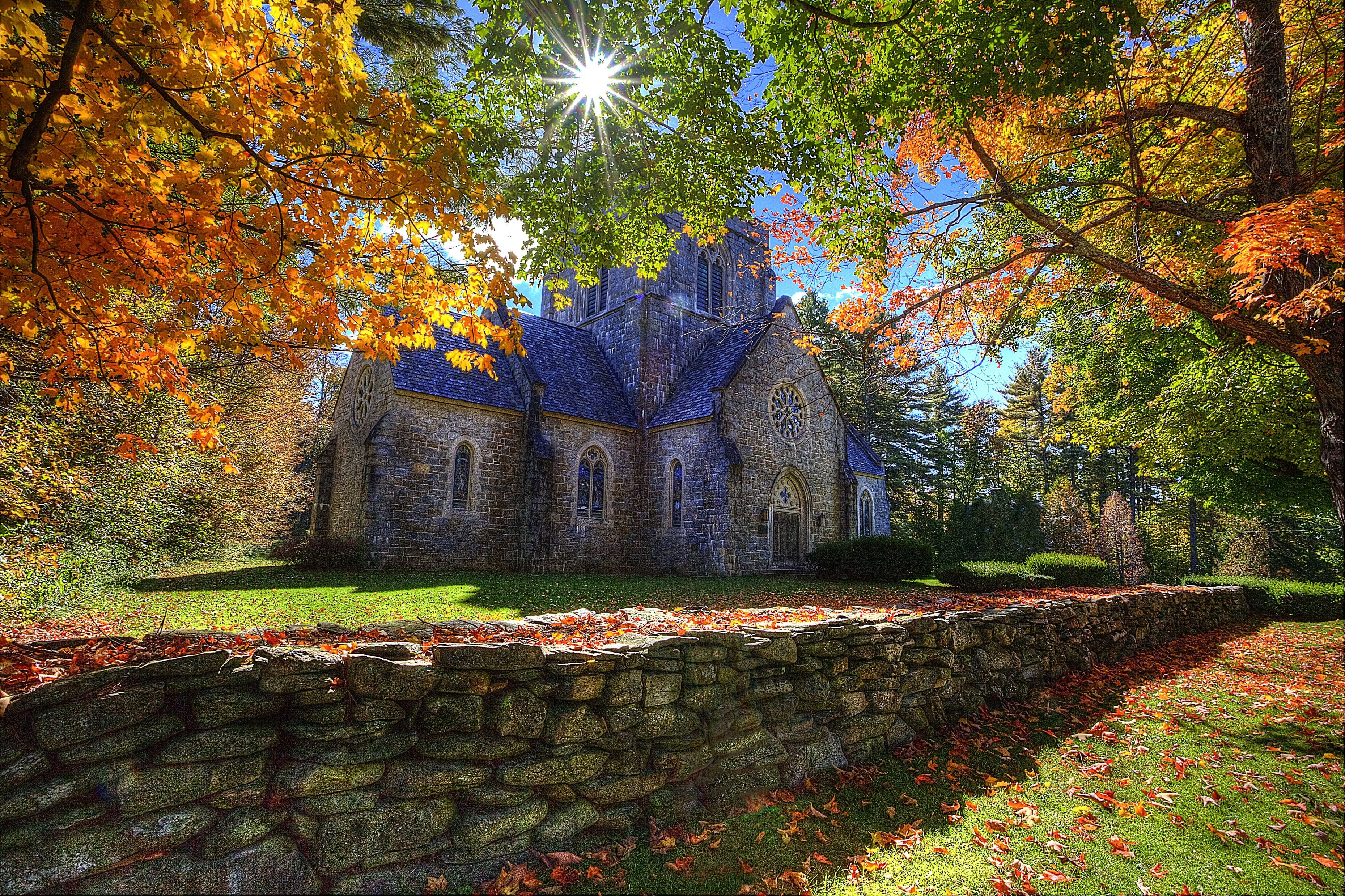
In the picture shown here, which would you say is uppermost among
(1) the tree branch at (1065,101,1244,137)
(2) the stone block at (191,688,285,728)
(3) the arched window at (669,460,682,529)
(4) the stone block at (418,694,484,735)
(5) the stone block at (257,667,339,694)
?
(1) the tree branch at (1065,101,1244,137)

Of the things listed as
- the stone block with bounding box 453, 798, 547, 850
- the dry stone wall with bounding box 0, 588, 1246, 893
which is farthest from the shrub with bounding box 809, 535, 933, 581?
the stone block with bounding box 453, 798, 547, 850

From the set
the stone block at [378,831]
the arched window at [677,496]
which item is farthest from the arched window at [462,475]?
the stone block at [378,831]

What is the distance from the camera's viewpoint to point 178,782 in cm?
295

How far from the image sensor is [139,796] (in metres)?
2.84

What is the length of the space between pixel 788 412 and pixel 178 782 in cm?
1971

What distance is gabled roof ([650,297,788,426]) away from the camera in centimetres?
1959

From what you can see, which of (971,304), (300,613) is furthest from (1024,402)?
(300,613)

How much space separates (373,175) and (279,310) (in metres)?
1.57

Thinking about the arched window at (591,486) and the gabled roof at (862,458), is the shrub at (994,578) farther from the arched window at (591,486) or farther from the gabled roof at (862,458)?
the gabled roof at (862,458)

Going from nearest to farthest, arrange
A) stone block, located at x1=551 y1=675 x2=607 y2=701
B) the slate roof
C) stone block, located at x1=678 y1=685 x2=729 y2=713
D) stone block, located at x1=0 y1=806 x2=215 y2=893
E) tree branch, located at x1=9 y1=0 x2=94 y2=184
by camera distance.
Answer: stone block, located at x1=0 y1=806 x2=215 y2=893 → tree branch, located at x1=9 y1=0 x2=94 y2=184 → stone block, located at x1=551 y1=675 x2=607 y2=701 → stone block, located at x1=678 y1=685 x2=729 y2=713 → the slate roof

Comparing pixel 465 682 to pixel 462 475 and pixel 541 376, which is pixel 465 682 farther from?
pixel 541 376

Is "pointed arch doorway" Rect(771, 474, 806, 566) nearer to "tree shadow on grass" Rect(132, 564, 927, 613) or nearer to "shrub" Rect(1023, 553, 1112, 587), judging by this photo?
"tree shadow on grass" Rect(132, 564, 927, 613)

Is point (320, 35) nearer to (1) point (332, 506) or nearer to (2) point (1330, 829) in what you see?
(2) point (1330, 829)

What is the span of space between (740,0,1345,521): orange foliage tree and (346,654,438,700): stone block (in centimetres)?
639
